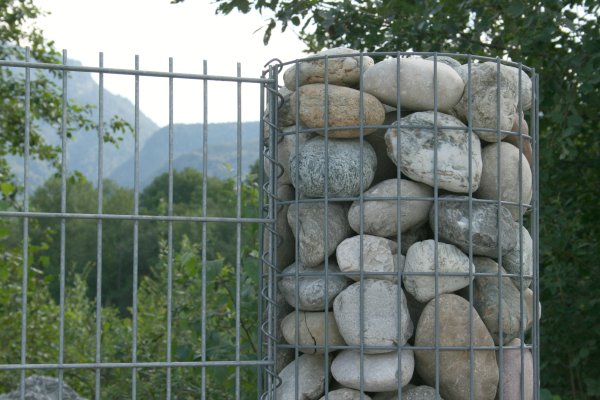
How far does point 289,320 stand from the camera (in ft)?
11.3

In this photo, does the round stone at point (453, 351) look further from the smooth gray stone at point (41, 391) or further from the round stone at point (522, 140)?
the smooth gray stone at point (41, 391)

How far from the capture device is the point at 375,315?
3234 millimetres

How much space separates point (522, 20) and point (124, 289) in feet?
71.4

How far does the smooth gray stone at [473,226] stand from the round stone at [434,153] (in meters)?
0.07

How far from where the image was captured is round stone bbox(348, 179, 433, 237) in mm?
3275

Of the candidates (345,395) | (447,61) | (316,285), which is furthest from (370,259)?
(447,61)

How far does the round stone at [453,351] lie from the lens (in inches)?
128

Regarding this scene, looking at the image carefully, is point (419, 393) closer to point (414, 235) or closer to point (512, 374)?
point (512, 374)

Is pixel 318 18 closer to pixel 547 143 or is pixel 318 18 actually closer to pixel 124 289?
pixel 547 143

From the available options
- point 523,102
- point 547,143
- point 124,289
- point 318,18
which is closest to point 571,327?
point 547,143

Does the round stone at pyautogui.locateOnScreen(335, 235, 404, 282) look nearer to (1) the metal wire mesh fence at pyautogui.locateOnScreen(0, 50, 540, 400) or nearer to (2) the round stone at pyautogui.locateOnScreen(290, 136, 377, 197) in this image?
(1) the metal wire mesh fence at pyautogui.locateOnScreen(0, 50, 540, 400)

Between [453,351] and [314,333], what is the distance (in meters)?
0.49

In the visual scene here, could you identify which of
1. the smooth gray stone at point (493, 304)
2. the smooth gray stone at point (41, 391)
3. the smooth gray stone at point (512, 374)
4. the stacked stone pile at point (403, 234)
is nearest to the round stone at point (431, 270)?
the stacked stone pile at point (403, 234)

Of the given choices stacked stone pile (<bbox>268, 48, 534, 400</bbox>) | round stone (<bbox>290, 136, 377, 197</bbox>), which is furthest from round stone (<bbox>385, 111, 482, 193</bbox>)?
round stone (<bbox>290, 136, 377, 197</bbox>)
